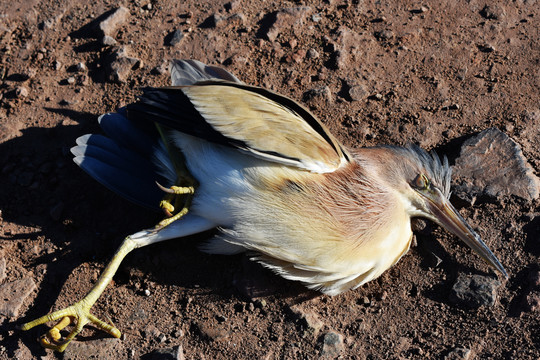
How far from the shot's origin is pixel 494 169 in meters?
4.56

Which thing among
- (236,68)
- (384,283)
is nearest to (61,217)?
(236,68)

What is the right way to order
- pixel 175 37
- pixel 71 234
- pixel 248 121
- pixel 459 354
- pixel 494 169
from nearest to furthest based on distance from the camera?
pixel 459 354 < pixel 248 121 < pixel 71 234 < pixel 494 169 < pixel 175 37

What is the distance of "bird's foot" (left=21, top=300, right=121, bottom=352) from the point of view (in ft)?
12.6

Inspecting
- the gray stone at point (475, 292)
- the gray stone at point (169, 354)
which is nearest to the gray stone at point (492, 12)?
the gray stone at point (475, 292)

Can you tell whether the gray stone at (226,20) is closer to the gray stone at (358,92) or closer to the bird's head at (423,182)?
the gray stone at (358,92)

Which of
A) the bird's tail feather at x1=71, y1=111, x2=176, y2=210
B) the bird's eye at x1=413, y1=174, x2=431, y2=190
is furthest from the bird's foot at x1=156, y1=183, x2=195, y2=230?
the bird's eye at x1=413, y1=174, x2=431, y2=190

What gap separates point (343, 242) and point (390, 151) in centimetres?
81

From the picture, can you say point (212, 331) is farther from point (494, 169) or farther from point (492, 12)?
point (492, 12)

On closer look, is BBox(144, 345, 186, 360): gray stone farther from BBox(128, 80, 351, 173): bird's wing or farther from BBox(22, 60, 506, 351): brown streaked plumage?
BBox(128, 80, 351, 173): bird's wing

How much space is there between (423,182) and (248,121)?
128 centimetres

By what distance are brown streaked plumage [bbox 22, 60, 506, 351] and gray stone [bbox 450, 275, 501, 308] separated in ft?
0.40

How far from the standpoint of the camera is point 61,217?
4441 millimetres

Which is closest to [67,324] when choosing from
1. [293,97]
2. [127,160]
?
[127,160]

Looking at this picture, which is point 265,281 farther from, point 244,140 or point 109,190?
point 109,190
